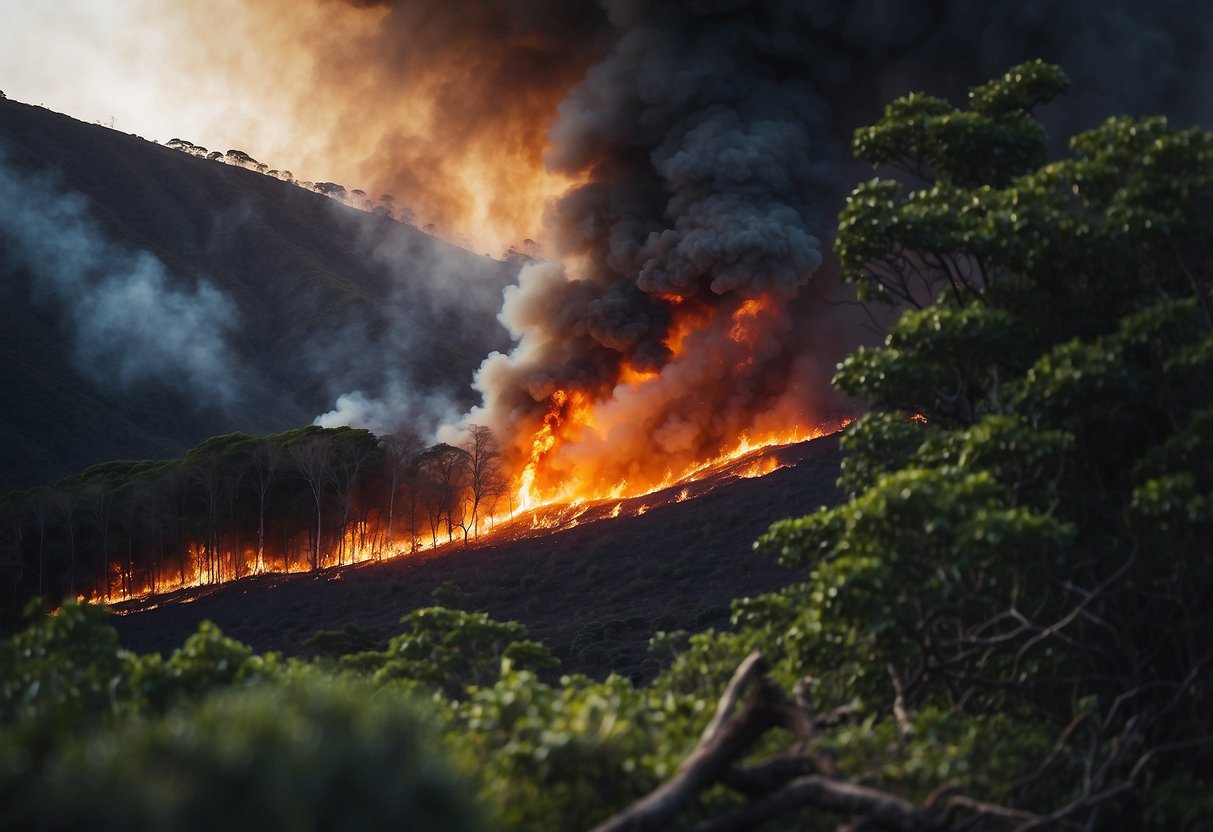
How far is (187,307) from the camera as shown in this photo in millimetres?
122125

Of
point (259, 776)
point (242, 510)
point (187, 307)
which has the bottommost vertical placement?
point (259, 776)

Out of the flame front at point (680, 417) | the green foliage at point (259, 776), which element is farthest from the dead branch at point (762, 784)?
the flame front at point (680, 417)

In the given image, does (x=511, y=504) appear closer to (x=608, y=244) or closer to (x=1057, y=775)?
(x=608, y=244)

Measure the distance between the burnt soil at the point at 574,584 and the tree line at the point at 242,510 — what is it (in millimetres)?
6222

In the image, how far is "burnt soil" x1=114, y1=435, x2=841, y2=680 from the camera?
123ft

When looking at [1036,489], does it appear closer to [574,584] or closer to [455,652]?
[455,652]

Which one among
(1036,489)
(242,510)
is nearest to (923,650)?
(1036,489)

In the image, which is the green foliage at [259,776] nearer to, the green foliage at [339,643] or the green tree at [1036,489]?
the green tree at [1036,489]

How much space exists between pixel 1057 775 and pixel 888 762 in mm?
2290

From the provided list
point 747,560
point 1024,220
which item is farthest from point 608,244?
point 1024,220

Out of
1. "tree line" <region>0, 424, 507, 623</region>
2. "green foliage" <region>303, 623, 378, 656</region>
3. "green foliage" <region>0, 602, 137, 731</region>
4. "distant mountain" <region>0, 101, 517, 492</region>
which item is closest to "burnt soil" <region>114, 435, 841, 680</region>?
"green foliage" <region>303, 623, 378, 656</region>

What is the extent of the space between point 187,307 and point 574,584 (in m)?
92.8

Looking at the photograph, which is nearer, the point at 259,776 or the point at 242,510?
the point at 259,776

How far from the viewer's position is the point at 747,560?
41.4 metres
